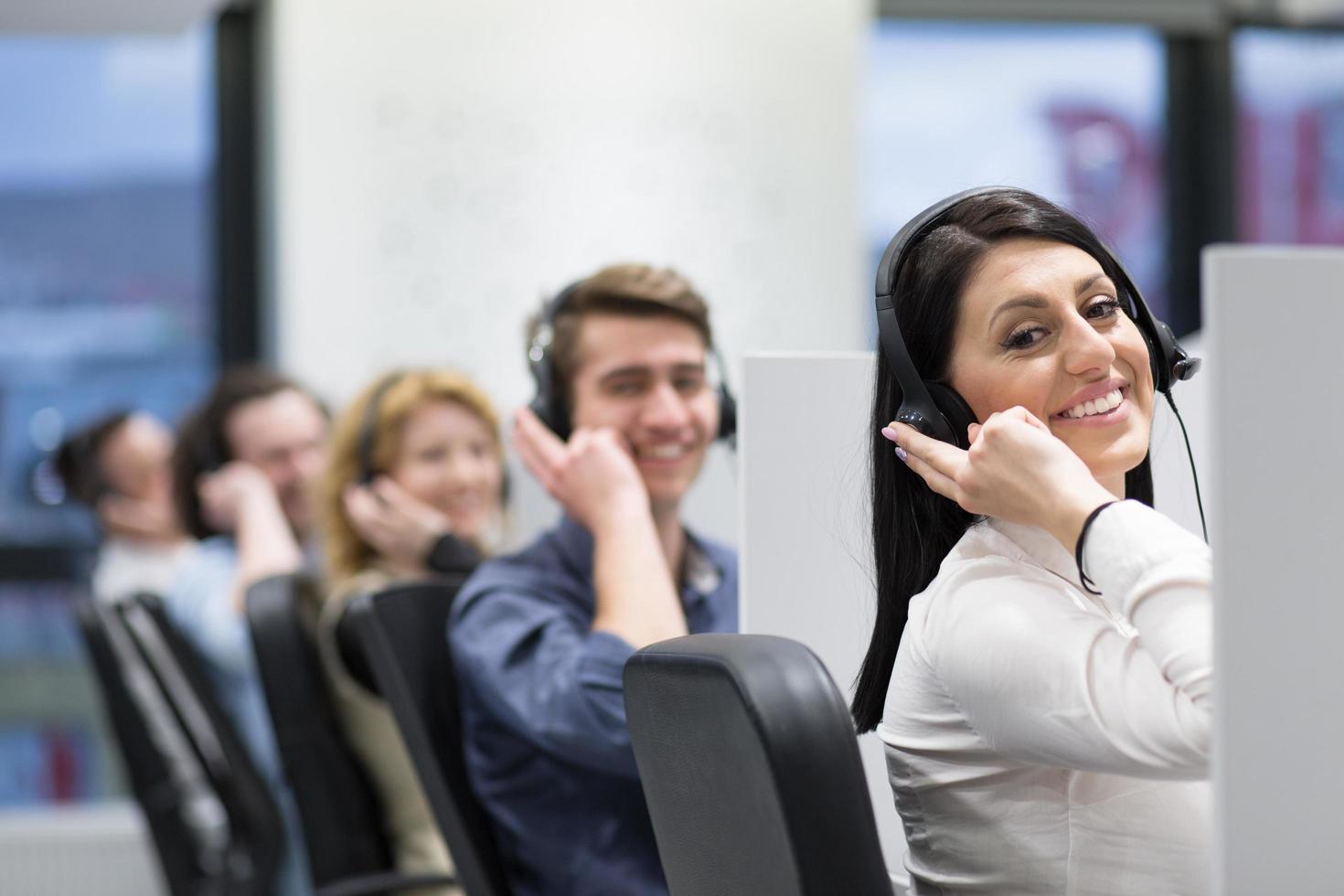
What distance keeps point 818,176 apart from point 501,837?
2638 millimetres

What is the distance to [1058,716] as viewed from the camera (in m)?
0.90

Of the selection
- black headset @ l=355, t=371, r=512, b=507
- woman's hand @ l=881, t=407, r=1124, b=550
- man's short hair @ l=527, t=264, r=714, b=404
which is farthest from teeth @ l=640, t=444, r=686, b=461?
woman's hand @ l=881, t=407, r=1124, b=550

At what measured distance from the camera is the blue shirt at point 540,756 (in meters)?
1.54

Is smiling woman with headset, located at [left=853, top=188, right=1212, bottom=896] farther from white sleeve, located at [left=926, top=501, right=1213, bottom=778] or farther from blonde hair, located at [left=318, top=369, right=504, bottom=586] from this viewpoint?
blonde hair, located at [left=318, top=369, right=504, bottom=586]

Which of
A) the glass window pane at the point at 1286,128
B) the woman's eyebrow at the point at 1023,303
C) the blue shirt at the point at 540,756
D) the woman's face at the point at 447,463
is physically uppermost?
the glass window pane at the point at 1286,128

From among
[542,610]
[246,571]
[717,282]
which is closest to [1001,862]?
[542,610]

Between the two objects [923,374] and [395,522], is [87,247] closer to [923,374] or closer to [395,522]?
[395,522]

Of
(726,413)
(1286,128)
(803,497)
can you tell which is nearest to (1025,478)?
(803,497)

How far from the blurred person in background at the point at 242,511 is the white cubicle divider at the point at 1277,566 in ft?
6.76

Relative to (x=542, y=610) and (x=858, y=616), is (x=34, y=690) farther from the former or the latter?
(x=858, y=616)

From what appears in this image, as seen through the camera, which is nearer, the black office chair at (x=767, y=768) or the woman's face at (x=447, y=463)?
the black office chair at (x=767, y=768)

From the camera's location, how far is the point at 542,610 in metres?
1.64

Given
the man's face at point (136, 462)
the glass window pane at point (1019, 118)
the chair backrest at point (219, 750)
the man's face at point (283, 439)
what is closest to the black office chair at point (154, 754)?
the chair backrest at point (219, 750)

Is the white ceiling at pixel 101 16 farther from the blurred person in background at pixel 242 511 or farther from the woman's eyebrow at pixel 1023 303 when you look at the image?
the woman's eyebrow at pixel 1023 303
